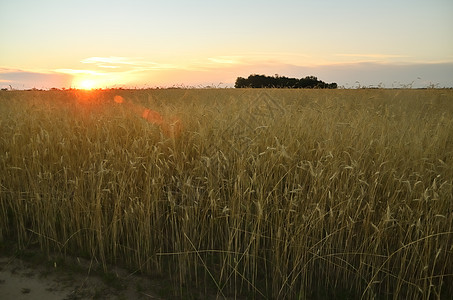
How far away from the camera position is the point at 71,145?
4055mm

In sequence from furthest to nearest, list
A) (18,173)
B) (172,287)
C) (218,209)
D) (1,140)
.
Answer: (1,140) < (18,173) < (218,209) < (172,287)

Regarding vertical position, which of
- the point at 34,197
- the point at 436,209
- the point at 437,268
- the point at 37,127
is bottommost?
the point at 437,268

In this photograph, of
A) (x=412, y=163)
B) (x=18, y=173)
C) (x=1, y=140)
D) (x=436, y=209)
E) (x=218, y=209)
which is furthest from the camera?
(x=1, y=140)

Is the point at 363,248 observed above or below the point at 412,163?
below

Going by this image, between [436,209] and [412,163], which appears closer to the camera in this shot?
[436,209]

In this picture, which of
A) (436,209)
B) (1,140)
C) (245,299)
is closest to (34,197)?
(1,140)

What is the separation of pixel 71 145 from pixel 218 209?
7.03 ft

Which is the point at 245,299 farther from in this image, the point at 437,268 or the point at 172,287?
the point at 437,268

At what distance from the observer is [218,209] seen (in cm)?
297

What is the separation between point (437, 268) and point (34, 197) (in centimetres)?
366

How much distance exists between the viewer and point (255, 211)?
3020 millimetres

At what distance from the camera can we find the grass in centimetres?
253

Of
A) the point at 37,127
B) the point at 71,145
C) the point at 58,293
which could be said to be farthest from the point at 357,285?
the point at 37,127

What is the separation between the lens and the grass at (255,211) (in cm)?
253
